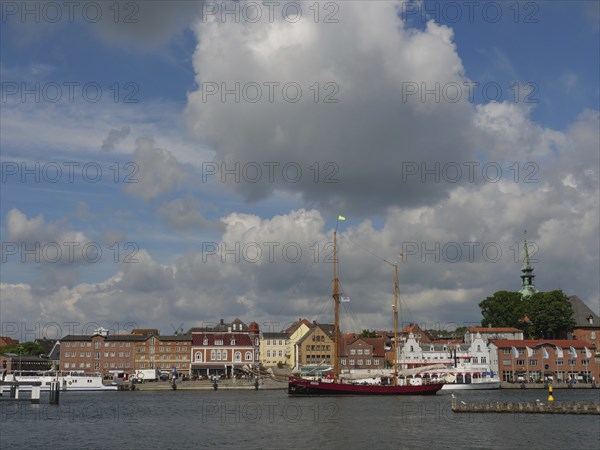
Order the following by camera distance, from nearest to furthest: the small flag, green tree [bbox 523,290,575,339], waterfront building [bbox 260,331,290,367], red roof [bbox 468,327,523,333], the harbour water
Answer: the harbour water → the small flag → red roof [bbox 468,327,523,333] → green tree [bbox 523,290,575,339] → waterfront building [bbox 260,331,290,367]

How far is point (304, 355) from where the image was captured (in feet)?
506

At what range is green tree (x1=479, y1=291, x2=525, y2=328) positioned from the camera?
167875 mm

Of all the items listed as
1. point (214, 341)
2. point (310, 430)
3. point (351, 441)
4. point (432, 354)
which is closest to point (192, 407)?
point (310, 430)

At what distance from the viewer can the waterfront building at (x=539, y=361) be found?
145m

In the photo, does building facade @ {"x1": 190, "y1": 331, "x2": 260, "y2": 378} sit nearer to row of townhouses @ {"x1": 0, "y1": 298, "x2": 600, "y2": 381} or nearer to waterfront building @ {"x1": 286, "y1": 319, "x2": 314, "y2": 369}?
row of townhouses @ {"x1": 0, "y1": 298, "x2": 600, "y2": 381}

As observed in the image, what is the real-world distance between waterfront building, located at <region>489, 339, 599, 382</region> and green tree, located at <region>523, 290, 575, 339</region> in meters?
13.9

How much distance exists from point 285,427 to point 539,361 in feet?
320

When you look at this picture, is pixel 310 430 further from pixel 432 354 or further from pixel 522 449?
pixel 432 354

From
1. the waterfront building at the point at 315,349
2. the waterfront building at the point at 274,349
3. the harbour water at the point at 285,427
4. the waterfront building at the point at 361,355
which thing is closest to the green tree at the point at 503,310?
the waterfront building at the point at 361,355

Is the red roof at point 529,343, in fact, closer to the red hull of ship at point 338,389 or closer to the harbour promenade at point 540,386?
the harbour promenade at point 540,386

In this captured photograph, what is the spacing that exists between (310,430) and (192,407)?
28.4 m

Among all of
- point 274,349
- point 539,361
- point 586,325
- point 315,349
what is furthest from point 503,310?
point 274,349

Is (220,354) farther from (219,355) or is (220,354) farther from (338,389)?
(338,389)

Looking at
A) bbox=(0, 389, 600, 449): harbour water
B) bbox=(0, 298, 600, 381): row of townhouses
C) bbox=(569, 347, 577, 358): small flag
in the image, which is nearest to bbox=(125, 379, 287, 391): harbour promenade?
bbox=(0, 298, 600, 381): row of townhouses
